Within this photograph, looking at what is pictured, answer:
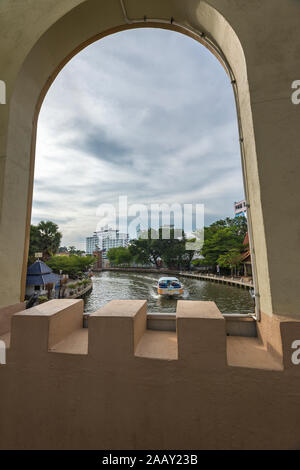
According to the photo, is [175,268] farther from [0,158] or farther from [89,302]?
[0,158]

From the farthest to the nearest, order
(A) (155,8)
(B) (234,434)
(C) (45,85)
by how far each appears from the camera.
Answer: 1. (C) (45,85)
2. (A) (155,8)
3. (B) (234,434)

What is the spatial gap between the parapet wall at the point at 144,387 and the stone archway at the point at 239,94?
1.27ft

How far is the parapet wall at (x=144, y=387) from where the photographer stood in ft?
3.56

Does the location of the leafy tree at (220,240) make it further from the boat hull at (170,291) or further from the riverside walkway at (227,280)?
the boat hull at (170,291)

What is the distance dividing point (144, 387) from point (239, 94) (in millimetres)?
2186

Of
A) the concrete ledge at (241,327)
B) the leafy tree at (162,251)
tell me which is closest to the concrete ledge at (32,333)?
the concrete ledge at (241,327)

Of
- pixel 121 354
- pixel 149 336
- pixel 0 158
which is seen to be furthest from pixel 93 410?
pixel 0 158

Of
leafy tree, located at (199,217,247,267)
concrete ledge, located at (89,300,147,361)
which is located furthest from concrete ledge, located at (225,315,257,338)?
leafy tree, located at (199,217,247,267)

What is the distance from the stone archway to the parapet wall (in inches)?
15.2

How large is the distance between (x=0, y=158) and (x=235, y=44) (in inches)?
78.6

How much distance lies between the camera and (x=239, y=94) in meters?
1.55

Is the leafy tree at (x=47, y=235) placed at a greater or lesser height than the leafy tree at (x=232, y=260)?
greater

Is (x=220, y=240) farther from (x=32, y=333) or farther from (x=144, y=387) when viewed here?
(x=32, y=333)
